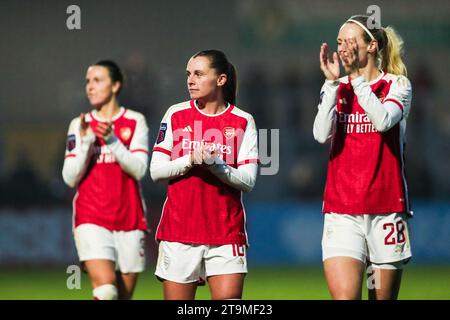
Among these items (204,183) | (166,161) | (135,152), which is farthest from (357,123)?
(135,152)

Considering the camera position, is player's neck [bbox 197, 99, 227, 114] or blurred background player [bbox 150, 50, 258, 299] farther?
player's neck [bbox 197, 99, 227, 114]

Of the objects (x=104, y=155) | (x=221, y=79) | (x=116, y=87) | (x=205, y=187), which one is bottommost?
(x=205, y=187)

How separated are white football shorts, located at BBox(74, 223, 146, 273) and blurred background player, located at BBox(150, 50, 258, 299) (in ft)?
5.39

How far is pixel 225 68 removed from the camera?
659 centimetres

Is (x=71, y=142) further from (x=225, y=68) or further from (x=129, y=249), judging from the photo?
(x=225, y=68)

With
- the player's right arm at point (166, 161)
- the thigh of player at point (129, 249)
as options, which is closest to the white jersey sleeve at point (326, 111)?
the player's right arm at point (166, 161)

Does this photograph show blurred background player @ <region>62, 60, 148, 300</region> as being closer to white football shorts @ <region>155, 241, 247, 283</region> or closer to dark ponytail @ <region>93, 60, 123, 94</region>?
dark ponytail @ <region>93, 60, 123, 94</region>

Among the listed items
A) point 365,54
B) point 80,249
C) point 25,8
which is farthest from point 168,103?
point 365,54

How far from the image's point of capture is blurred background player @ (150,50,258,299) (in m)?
6.37

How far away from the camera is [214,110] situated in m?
6.56

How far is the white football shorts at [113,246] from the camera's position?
804 centimetres

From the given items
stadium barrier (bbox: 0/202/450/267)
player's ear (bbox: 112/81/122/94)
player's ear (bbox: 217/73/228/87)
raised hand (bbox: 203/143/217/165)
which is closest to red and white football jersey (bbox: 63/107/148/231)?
player's ear (bbox: 112/81/122/94)

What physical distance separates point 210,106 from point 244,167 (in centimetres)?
48

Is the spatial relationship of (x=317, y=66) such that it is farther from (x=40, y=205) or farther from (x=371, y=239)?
(x=371, y=239)
